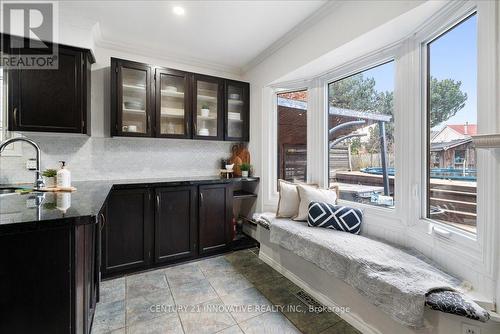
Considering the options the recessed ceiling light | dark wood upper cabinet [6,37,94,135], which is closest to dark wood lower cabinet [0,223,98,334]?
dark wood upper cabinet [6,37,94,135]

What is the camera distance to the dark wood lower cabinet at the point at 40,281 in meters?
0.99

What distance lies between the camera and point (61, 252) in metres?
1.05

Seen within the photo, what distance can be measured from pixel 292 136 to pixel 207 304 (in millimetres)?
2163

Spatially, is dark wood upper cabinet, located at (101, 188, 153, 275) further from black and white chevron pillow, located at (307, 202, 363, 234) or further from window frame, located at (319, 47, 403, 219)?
window frame, located at (319, 47, 403, 219)

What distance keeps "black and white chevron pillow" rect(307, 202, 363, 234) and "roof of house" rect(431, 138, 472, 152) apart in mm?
819

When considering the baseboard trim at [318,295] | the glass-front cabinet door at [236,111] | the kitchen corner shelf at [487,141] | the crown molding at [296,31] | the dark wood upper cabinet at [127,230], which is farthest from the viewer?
the glass-front cabinet door at [236,111]

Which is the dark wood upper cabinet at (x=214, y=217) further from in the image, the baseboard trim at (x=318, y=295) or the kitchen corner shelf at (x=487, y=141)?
the kitchen corner shelf at (x=487, y=141)

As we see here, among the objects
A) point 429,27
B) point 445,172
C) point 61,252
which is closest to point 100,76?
point 61,252

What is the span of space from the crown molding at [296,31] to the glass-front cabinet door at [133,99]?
56.7 inches

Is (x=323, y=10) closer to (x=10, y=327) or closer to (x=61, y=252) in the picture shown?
(x=61, y=252)

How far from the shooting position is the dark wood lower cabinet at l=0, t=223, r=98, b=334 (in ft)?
3.26

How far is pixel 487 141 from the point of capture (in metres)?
1.13

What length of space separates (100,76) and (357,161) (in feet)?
10.3

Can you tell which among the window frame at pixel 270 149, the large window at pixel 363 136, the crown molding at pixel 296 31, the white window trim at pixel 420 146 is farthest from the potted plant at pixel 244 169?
the crown molding at pixel 296 31
